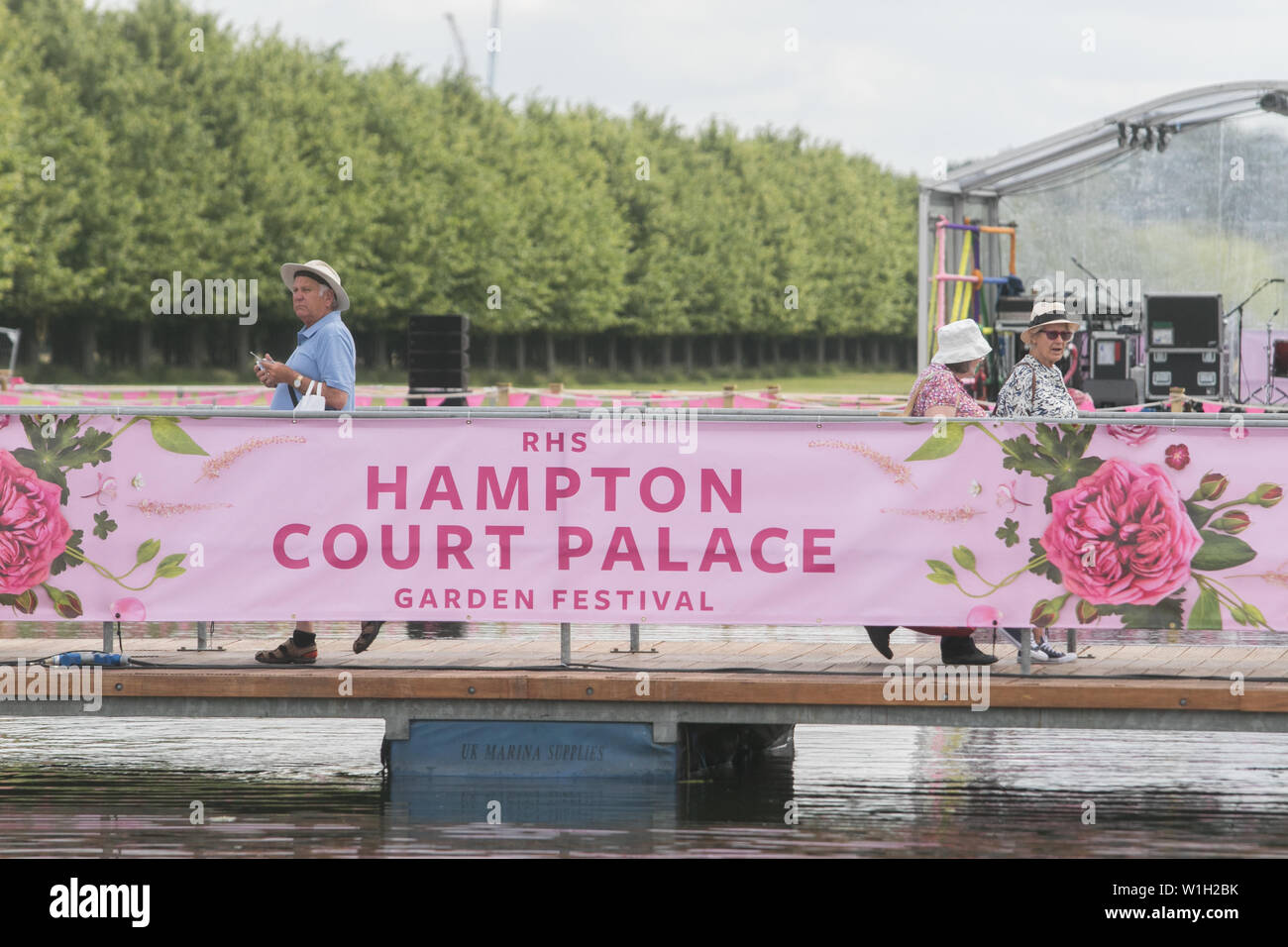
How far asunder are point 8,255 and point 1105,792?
5385cm

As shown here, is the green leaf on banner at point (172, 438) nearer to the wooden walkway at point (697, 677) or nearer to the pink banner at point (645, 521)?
the pink banner at point (645, 521)

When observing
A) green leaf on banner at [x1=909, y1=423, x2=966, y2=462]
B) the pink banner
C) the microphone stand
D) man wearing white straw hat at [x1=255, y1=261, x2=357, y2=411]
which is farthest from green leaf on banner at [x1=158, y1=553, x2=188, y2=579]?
the microphone stand

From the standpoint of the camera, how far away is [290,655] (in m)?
9.36

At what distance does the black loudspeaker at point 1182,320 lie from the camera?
1054 inches

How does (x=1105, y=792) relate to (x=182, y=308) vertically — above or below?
below

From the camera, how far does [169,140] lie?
66312mm

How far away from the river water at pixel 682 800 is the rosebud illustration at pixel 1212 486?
143 cm

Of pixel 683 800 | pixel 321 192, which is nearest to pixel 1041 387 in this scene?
pixel 683 800

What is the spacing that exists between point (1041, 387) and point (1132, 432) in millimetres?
935

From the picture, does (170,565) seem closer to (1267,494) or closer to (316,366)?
(316,366)

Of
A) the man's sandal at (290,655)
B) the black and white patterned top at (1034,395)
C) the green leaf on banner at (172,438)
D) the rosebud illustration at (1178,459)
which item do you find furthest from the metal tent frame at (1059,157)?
the green leaf on banner at (172,438)
